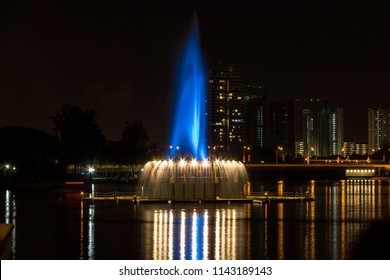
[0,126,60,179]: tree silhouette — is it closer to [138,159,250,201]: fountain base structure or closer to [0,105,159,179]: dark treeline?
[0,105,159,179]: dark treeline

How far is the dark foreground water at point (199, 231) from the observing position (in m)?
25.2

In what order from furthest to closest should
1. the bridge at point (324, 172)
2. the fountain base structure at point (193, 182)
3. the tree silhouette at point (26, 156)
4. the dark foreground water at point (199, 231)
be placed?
the bridge at point (324, 172)
the tree silhouette at point (26, 156)
the fountain base structure at point (193, 182)
the dark foreground water at point (199, 231)

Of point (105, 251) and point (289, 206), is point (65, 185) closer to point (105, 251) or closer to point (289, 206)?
point (289, 206)

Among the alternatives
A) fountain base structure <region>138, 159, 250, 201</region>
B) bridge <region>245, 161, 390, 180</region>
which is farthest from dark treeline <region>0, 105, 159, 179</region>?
fountain base structure <region>138, 159, 250, 201</region>

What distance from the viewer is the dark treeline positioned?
332ft

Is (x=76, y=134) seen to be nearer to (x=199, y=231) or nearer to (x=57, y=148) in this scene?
(x=57, y=148)

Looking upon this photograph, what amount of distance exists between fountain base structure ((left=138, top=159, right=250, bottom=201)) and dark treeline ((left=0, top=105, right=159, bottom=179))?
47694 mm

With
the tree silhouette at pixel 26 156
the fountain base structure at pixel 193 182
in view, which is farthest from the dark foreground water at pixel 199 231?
the tree silhouette at pixel 26 156

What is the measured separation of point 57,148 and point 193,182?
61.1m

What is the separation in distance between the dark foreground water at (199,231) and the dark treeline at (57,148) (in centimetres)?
5265

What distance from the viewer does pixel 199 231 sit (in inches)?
1259

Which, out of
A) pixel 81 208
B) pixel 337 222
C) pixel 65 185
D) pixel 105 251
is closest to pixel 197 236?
pixel 105 251

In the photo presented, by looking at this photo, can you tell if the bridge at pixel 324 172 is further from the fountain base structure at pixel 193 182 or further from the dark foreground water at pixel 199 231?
the dark foreground water at pixel 199 231

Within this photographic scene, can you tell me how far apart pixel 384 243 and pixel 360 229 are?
7.51m
